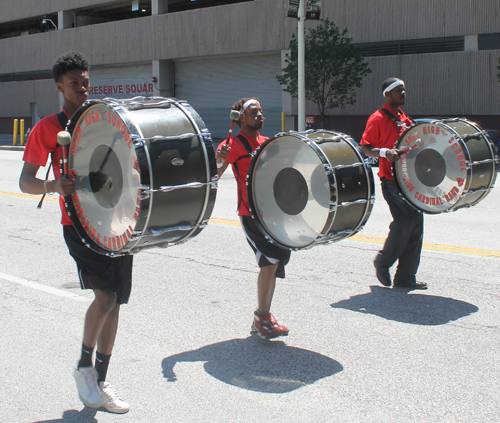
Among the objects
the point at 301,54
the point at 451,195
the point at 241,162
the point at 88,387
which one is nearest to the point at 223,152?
the point at 241,162

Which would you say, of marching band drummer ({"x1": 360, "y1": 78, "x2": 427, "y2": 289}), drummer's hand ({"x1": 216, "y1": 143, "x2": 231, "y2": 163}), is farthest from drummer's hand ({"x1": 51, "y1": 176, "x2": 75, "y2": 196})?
marching band drummer ({"x1": 360, "y1": 78, "x2": 427, "y2": 289})

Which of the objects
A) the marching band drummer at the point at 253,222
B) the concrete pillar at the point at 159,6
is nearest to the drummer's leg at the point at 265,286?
the marching band drummer at the point at 253,222

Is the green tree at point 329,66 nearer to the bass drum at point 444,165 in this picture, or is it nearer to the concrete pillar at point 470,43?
the concrete pillar at point 470,43

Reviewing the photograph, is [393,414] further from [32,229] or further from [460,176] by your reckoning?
[32,229]

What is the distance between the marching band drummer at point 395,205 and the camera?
19.9ft

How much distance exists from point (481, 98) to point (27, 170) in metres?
21.8

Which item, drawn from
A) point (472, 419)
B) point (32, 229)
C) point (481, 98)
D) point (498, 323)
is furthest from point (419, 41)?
point (472, 419)

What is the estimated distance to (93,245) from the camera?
365cm

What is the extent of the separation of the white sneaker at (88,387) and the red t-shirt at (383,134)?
3444 mm

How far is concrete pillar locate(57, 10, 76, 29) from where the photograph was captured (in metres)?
38.6

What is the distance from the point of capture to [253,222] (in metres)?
4.82

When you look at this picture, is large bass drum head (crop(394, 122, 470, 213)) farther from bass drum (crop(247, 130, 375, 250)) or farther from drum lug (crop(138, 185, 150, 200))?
drum lug (crop(138, 185, 150, 200))

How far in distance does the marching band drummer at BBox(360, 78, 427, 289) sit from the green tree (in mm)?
18399

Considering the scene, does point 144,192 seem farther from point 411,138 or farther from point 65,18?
point 65,18
